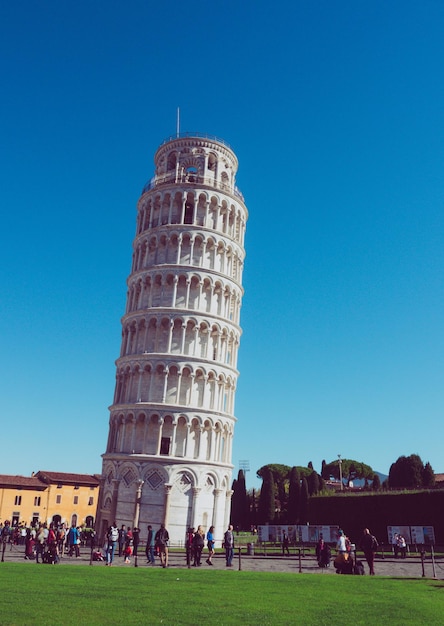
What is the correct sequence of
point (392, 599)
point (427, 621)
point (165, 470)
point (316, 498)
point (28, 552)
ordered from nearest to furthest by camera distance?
point (427, 621) < point (392, 599) < point (28, 552) < point (165, 470) < point (316, 498)

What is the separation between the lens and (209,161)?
58.5 metres

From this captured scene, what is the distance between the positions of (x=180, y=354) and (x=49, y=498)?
53243 millimetres

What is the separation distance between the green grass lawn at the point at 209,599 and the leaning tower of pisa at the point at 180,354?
25.8 m

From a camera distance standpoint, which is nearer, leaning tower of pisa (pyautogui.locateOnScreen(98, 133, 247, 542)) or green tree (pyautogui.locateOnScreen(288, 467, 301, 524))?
leaning tower of pisa (pyautogui.locateOnScreen(98, 133, 247, 542))

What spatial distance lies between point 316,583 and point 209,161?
47.1m

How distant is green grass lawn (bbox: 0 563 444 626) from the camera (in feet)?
41.2

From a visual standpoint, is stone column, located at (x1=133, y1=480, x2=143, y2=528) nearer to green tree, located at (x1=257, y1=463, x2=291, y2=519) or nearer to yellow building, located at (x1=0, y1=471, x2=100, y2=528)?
yellow building, located at (x1=0, y1=471, x2=100, y2=528)

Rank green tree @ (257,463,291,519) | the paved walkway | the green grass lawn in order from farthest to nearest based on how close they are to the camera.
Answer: green tree @ (257,463,291,519) < the paved walkway < the green grass lawn

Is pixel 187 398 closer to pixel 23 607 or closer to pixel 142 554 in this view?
pixel 142 554

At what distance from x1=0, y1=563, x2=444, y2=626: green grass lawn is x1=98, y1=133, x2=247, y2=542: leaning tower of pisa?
2581cm

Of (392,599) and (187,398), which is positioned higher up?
(187,398)

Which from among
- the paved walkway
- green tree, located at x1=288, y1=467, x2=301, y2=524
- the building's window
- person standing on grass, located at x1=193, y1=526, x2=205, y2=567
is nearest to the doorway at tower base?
the building's window

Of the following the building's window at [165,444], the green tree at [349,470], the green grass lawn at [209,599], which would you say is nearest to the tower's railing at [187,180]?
the building's window at [165,444]

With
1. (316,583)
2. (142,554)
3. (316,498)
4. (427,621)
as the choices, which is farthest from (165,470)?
(427,621)
